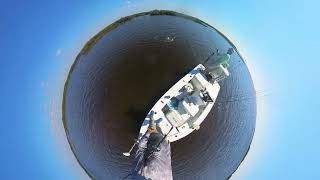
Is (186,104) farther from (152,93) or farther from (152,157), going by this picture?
(152,157)

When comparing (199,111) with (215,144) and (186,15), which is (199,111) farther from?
(186,15)

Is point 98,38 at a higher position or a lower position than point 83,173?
higher

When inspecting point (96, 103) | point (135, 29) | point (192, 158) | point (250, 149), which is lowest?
point (250, 149)

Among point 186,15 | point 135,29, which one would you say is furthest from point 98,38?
point 186,15

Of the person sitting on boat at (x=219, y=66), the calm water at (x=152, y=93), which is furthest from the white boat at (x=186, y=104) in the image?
the calm water at (x=152, y=93)

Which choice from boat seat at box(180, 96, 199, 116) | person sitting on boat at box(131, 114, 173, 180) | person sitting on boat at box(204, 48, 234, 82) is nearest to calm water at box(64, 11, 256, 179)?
person sitting on boat at box(131, 114, 173, 180)

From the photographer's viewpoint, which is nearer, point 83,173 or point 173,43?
point 83,173
